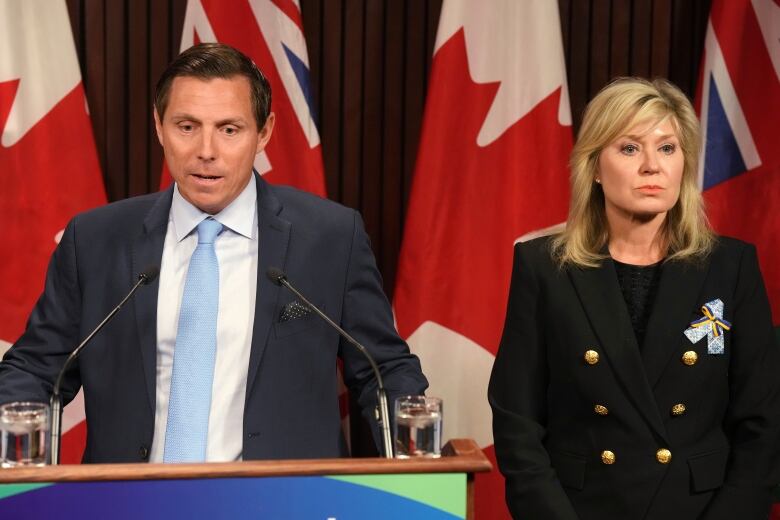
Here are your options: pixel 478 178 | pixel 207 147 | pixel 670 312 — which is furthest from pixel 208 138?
pixel 478 178

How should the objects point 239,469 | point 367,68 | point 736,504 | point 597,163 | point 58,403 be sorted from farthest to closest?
point 367,68
point 597,163
point 736,504
point 58,403
point 239,469

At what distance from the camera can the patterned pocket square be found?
78.4 inches

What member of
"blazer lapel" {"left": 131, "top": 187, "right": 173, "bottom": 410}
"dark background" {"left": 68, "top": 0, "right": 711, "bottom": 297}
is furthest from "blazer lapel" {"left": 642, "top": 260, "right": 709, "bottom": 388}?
"dark background" {"left": 68, "top": 0, "right": 711, "bottom": 297}

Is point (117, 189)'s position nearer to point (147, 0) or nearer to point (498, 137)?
point (147, 0)

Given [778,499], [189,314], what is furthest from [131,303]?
[778,499]

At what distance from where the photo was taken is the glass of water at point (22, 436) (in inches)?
55.6

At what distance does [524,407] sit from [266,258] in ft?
1.99

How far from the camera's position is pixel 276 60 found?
9.89 ft

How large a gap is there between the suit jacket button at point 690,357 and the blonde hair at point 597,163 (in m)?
0.20

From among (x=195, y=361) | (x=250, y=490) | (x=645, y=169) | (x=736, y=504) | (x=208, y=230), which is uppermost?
(x=645, y=169)

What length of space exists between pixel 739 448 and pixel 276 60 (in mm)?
1683

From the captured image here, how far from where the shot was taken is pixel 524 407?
2.14 m

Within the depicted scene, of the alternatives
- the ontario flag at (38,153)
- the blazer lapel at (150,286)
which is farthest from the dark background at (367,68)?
the blazer lapel at (150,286)

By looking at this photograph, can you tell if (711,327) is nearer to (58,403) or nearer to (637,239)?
(637,239)
